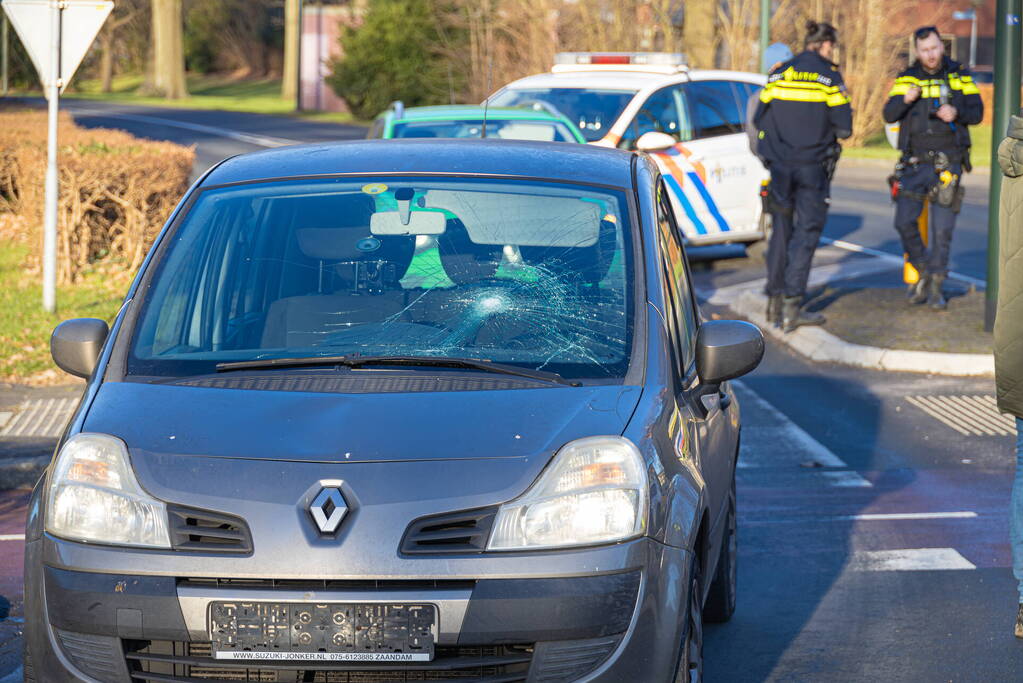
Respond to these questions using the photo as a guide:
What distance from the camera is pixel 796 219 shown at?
11500 millimetres

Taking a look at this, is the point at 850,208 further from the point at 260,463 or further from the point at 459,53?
the point at 459,53

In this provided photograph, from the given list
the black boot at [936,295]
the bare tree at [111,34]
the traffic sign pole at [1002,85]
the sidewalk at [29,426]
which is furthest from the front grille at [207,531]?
the bare tree at [111,34]

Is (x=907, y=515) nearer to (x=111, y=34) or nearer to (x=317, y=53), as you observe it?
(x=317, y=53)

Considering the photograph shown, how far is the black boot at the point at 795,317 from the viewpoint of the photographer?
456 inches

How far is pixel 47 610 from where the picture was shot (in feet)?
11.9

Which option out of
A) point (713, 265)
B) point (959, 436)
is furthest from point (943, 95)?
point (713, 265)

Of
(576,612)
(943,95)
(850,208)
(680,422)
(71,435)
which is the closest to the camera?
(576,612)

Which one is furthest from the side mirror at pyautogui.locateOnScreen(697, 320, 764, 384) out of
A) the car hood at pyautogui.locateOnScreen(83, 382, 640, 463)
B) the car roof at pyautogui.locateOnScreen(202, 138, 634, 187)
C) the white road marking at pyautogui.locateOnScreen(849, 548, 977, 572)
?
the white road marking at pyautogui.locateOnScreen(849, 548, 977, 572)

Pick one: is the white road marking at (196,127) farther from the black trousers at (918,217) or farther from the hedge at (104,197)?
the black trousers at (918,217)

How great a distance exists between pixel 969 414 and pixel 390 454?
20.8 feet

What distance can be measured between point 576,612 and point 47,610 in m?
1.25

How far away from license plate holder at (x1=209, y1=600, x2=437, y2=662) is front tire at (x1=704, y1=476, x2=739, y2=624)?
1.92 metres

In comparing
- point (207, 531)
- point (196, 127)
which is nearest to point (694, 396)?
point (207, 531)

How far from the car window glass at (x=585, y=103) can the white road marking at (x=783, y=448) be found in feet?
20.3
